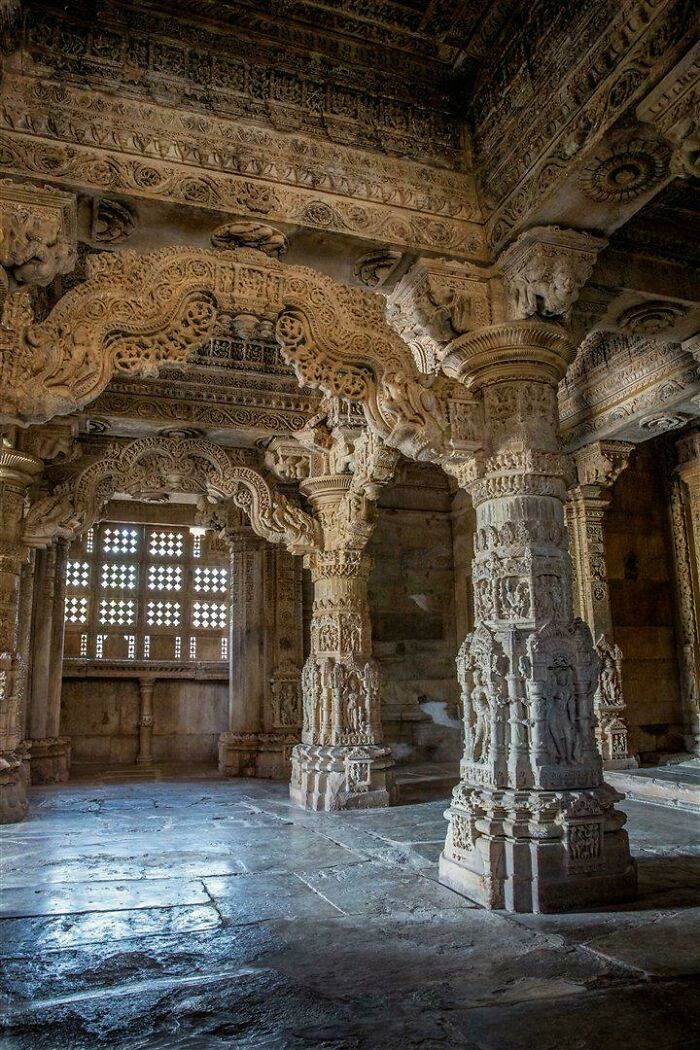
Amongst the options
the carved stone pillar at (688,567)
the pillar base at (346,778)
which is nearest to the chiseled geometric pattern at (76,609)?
the pillar base at (346,778)

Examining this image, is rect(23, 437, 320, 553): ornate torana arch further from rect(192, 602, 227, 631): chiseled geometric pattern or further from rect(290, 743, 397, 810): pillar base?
rect(192, 602, 227, 631): chiseled geometric pattern

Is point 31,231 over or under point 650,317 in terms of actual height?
under

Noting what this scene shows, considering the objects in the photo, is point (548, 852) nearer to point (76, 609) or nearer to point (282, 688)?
point (282, 688)

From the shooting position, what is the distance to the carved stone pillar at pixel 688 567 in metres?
9.81

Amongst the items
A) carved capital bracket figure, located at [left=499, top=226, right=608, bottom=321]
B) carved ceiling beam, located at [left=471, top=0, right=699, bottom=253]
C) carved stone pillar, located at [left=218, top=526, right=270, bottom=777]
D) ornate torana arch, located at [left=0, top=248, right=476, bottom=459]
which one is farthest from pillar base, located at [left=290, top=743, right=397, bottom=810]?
carved ceiling beam, located at [left=471, top=0, right=699, bottom=253]

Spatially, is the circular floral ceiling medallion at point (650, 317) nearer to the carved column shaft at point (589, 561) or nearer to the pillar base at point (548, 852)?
the carved column shaft at point (589, 561)

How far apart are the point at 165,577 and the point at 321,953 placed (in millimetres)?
10794

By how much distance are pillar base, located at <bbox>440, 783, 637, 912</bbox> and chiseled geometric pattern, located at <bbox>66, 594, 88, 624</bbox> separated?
402 inches

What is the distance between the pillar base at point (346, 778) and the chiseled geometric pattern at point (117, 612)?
6.15m

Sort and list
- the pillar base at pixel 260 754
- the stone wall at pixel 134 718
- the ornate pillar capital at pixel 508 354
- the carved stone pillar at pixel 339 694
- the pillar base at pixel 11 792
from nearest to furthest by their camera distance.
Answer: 1. the ornate pillar capital at pixel 508 354
2. the pillar base at pixel 11 792
3. the carved stone pillar at pixel 339 694
4. the pillar base at pixel 260 754
5. the stone wall at pixel 134 718

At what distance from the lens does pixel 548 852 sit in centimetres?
440

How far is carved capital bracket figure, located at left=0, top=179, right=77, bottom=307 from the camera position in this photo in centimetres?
420

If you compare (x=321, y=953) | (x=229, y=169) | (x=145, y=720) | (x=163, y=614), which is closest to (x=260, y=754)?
(x=145, y=720)

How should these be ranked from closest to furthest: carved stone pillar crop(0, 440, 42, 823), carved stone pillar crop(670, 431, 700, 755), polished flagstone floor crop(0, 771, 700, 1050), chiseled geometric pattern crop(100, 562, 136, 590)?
polished flagstone floor crop(0, 771, 700, 1050) → carved stone pillar crop(0, 440, 42, 823) → carved stone pillar crop(670, 431, 700, 755) → chiseled geometric pattern crop(100, 562, 136, 590)
